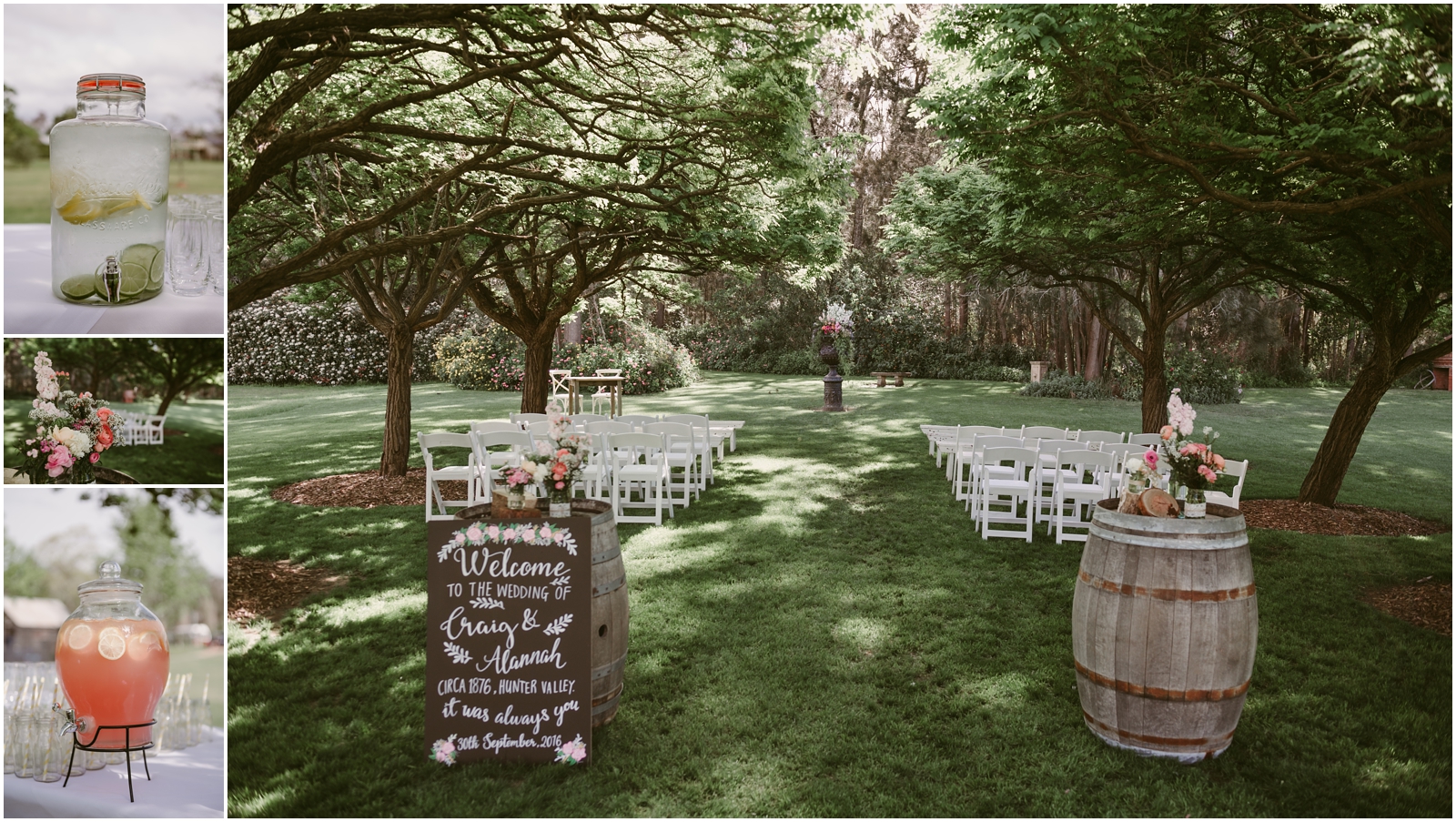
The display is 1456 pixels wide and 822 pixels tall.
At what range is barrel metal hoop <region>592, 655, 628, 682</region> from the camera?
13.7 ft

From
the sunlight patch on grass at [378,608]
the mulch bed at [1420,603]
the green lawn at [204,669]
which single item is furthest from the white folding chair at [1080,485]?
the green lawn at [204,669]

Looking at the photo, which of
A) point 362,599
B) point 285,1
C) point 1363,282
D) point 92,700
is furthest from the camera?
point 1363,282

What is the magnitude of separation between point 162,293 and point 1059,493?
7394mm

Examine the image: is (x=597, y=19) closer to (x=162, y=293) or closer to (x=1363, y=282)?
(x=162, y=293)

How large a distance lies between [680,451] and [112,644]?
332 inches

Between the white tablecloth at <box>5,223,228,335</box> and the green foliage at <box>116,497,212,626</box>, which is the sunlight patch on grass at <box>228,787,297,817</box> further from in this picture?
the white tablecloth at <box>5,223,228,335</box>

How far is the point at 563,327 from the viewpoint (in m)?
27.2

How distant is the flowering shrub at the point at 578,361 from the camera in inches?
1024

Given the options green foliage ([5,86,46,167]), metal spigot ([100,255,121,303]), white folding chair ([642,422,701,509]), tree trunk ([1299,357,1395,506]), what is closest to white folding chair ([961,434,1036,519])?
white folding chair ([642,422,701,509])

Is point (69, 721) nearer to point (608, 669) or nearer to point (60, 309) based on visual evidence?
point (60, 309)

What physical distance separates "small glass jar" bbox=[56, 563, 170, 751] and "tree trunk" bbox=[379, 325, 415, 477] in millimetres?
7762

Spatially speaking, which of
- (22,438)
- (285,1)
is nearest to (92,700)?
(22,438)

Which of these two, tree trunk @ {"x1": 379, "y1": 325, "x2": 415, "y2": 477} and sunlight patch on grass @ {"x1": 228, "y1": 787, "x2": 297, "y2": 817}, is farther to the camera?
tree trunk @ {"x1": 379, "y1": 325, "x2": 415, "y2": 477}

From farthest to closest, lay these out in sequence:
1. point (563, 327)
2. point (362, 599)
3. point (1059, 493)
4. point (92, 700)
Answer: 1. point (563, 327)
2. point (1059, 493)
3. point (362, 599)
4. point (92, 700)
